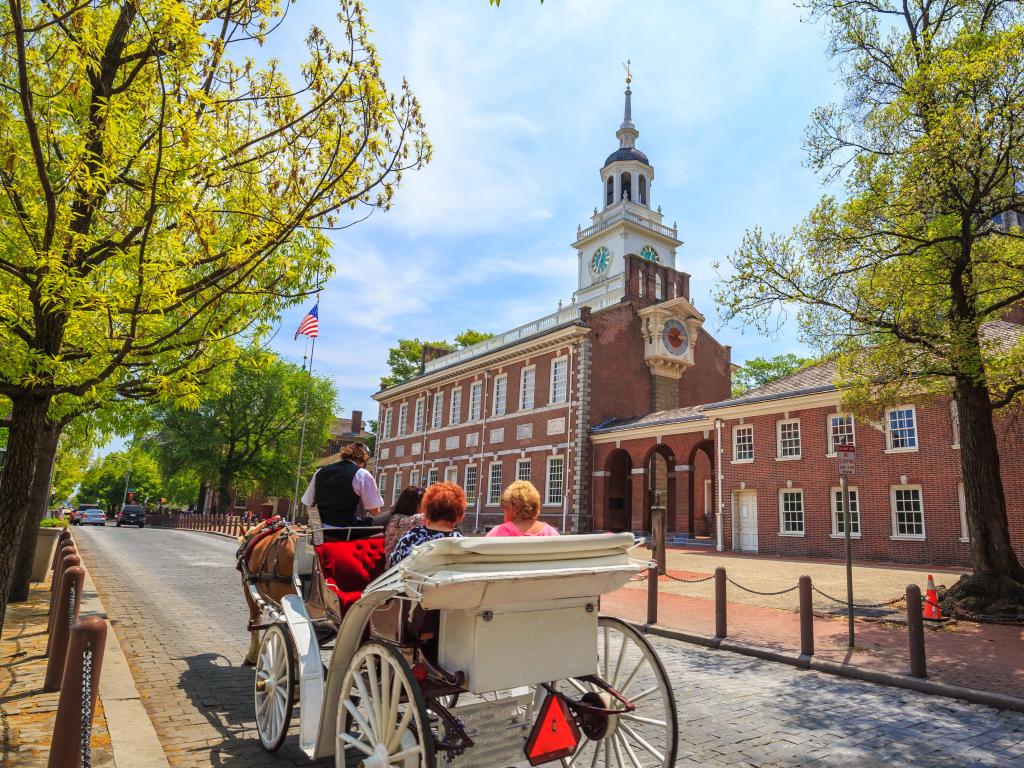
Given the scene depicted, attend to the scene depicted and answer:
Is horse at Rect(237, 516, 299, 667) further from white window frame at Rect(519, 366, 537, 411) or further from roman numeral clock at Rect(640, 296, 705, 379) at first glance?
roman numeral clock at Rect(640, 296, 705, 379)

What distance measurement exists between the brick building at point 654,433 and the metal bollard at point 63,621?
52.1 feet

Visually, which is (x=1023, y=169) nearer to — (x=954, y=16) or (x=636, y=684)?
(x=954, y=16)

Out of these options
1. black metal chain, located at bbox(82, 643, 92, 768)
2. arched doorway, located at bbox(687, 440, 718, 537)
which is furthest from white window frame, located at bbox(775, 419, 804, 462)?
black metal chain, located at bbox(82, 643, 92, 768)

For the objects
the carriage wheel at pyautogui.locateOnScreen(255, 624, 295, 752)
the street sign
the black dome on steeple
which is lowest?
the carriage wheel at pyautogui.locateOnScreen(255, 624, 295, 752)

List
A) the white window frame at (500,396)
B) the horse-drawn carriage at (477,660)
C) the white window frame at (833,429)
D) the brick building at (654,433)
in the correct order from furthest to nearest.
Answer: the white window frame at (500,396) < the white window frame at (833,429) < the brick building at (654,433) < the horse-drawn carriage at (477,660)

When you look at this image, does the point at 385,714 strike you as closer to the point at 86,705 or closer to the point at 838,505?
the point at 86,705

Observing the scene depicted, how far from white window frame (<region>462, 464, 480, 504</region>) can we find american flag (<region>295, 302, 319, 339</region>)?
1247 cm

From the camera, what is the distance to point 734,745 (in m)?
4.76

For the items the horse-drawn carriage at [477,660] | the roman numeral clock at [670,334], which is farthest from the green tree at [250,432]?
the horse-drawn carriage at [477,660]

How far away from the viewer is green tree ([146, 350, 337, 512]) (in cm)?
4481

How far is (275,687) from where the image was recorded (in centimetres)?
439

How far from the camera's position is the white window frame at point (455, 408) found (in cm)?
3875

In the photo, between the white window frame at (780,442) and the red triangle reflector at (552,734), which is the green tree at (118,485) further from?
the red triangle reflector at (552,734)

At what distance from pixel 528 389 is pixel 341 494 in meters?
28.2
